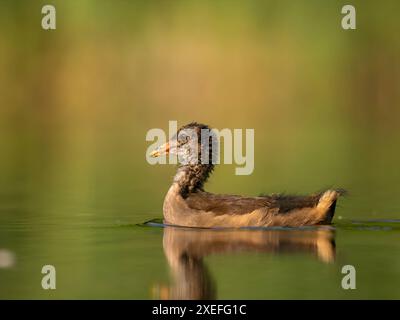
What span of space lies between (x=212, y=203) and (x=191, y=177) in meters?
0.96

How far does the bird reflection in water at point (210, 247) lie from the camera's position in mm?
12500

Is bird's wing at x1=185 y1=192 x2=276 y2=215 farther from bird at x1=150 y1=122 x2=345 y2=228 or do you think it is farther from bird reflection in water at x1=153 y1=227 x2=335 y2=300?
bird reflection in water at x1=153 y1=227 x2=335 y2=300

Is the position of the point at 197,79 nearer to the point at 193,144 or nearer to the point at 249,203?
the point at 193,144

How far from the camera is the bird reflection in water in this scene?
1250 cm

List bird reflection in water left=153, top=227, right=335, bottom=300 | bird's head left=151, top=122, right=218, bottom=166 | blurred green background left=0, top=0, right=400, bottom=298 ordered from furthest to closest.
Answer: blurred green background left=0, top=0, right=400, bottom=298, bird's head left=151, top=122, right=218, bottom=166, bird reflection in water left=153, top=227, right=335, bottom=300

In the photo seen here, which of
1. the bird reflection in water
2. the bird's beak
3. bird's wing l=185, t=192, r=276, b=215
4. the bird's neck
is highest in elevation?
the bird's beak

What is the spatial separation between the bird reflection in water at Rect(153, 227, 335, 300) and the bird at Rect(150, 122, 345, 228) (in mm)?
242

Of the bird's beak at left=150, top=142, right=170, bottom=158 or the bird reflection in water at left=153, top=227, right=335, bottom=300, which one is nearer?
the bird reflection in water at left=153, top=227, right=335, bottom=300

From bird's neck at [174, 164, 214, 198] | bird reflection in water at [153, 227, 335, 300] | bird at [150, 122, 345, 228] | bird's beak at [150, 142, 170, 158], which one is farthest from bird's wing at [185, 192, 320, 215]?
bird's beak at [150, 142, 170, 158]

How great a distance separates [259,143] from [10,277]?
19530 mm

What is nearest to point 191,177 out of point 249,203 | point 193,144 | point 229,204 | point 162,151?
point 193,144

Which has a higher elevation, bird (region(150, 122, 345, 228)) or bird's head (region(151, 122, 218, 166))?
bird's head (region(151, 122, 218, 166))

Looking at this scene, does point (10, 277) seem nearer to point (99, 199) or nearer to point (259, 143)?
point (99, 199)

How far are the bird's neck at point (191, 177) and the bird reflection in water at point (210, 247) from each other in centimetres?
101
